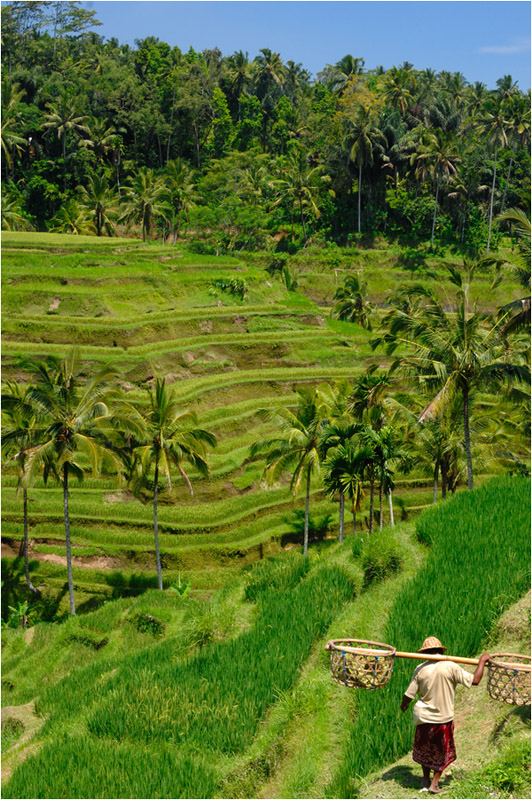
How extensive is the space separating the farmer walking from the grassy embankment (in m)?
0.33

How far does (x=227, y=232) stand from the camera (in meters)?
59.4

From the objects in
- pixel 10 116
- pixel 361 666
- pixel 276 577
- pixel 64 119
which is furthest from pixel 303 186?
pixel 361 666

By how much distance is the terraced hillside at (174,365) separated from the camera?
25391 millimetres

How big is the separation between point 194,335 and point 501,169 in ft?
129

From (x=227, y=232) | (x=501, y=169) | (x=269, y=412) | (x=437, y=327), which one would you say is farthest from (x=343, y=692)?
(x=501, y=169)

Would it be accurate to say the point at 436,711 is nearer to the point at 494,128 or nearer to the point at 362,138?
the point at 362,138

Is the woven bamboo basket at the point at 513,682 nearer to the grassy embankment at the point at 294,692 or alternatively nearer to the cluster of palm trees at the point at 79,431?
the grassy embankment at the point at 294,692

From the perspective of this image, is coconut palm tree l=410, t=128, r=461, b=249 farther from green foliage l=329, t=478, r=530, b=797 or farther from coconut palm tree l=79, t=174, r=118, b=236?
green foliage l=329, t=478, r=530, b=797

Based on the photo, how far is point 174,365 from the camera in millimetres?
33688

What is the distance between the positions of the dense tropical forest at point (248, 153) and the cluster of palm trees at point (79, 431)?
106 ft

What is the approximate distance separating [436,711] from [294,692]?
12.0ft

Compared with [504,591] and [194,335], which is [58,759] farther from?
[194,335]

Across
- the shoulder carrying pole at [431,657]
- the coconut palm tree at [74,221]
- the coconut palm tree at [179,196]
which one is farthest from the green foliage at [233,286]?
the shoulder carrying pole at [431,657]

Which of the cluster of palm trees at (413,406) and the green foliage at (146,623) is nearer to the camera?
the green foliage at (146,623)
